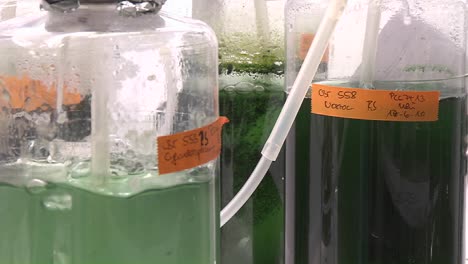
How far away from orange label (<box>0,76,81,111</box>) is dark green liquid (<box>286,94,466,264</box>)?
9.0 inches

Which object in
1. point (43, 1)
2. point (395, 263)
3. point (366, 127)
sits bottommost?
point (395, 263)

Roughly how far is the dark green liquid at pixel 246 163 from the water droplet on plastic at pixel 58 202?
8.8 inches

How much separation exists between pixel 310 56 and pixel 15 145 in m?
0.24

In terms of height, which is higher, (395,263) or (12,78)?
(12,78)

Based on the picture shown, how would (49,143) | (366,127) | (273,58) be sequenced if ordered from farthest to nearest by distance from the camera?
1. (273,58)
2. (366,127)
3. (49,143)

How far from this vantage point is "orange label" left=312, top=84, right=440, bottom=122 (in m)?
0.54

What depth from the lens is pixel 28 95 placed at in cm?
44

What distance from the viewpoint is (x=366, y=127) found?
21.6 inches

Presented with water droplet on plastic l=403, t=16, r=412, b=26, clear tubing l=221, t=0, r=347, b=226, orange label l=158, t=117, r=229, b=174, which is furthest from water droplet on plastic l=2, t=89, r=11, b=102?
water droplet on plastic l=403, t=16, r=412, b=26

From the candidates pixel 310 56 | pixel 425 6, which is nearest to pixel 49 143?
pixel 310 56

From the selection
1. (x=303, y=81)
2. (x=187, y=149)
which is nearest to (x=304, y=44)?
(x=303, y=81)

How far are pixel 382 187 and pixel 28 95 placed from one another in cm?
29

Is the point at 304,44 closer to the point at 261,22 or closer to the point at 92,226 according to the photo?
the point at 261,22

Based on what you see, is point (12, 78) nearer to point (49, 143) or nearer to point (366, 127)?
point (49, 143)
